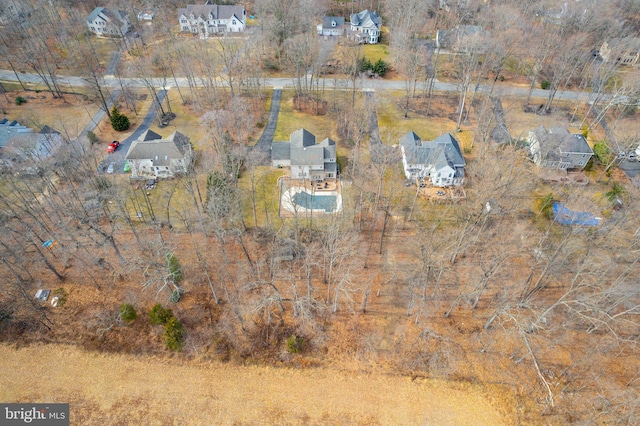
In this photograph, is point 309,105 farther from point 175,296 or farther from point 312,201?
point 175,296

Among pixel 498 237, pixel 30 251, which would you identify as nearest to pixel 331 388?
pixel 498 237

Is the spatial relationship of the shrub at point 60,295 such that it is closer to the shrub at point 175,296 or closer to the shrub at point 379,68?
the shrub at point 175,296

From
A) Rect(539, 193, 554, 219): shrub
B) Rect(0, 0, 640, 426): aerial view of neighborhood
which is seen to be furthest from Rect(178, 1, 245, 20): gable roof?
Rect(539, 193, 554, 219): shrub

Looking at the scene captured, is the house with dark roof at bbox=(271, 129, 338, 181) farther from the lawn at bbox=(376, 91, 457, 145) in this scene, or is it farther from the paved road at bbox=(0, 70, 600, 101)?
the paved road at bbox=(0, 70, 600, 101)

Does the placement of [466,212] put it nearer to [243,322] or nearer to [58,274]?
[243,322]

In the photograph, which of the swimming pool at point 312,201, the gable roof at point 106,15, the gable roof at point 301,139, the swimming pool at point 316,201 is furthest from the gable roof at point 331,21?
the swimming pool at point 316,201

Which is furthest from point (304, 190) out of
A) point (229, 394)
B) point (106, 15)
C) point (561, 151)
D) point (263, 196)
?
point (106, 15)
